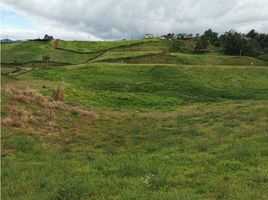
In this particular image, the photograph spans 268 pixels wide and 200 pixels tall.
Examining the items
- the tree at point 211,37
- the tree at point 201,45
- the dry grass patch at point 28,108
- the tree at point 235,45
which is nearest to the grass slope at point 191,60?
the tree at point 235,45

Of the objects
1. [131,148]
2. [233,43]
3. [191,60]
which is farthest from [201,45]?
[131,148]

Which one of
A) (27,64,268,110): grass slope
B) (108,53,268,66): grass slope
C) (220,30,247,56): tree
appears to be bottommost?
(27,64,268,110): grass slope

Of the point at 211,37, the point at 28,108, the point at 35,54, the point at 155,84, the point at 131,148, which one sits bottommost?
the point at 131,148

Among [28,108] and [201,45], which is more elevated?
[201,45]

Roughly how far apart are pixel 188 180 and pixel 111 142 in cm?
1112

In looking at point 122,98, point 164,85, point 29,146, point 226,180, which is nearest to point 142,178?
point 226,180

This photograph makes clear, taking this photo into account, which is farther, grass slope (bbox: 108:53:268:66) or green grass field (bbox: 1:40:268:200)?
grass slope (bbox: 108:53:268:66)

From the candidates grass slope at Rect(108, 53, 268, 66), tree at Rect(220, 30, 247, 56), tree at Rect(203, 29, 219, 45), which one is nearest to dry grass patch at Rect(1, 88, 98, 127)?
grass slope at Rect(108, 53, 268, 66)

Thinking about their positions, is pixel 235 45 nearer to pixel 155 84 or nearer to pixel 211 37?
pixel 211 37

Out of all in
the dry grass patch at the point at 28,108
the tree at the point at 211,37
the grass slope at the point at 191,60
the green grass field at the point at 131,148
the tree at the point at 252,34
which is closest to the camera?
the green grass field at the point at 131,148

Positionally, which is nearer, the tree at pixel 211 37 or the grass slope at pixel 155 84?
the grass slope at pixel 155 84

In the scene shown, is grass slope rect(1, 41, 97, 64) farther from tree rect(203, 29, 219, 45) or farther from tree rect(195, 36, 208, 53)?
tree rect(203, 29, 219, 45)

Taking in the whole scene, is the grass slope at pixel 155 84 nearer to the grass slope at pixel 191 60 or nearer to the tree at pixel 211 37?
the grass slope at pixel 191 60

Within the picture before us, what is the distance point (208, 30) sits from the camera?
116625mm
